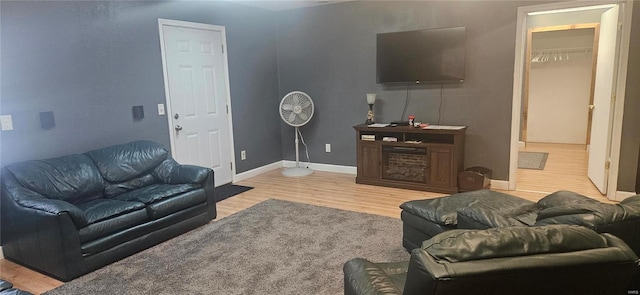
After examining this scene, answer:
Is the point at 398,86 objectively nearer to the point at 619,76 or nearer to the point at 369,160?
the point at 369,160

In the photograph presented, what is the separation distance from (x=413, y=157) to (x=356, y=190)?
0.79 m

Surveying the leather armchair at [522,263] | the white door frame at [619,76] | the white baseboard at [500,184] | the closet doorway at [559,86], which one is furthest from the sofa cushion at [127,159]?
the closet doorway at [559,86]

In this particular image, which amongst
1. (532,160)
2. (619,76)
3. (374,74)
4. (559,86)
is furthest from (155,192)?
(559,86)

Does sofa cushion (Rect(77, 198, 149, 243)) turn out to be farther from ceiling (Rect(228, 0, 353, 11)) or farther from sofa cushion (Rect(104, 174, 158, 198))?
ceiling (Rect(228, 0, 353, 11))

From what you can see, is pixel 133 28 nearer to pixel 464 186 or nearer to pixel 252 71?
pixel 252 71

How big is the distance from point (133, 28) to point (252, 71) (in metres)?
1.86

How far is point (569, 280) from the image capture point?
1.22m

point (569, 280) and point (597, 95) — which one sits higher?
point (597, 95)

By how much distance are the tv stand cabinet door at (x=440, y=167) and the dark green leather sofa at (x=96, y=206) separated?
247 cm

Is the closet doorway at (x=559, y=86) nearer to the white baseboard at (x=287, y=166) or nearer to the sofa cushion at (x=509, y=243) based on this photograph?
the white baseboard at (x=287, y=166)

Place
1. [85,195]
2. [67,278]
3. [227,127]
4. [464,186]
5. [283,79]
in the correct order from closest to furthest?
1. [67,278]
2. [85,195]
3. [464,186]
4. [227,127]
5. [283,79]

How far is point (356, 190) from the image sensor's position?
4.94 metres

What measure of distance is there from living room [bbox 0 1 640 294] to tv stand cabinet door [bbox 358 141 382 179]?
54cm

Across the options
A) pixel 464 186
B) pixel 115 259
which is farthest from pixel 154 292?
pixel 464 186
